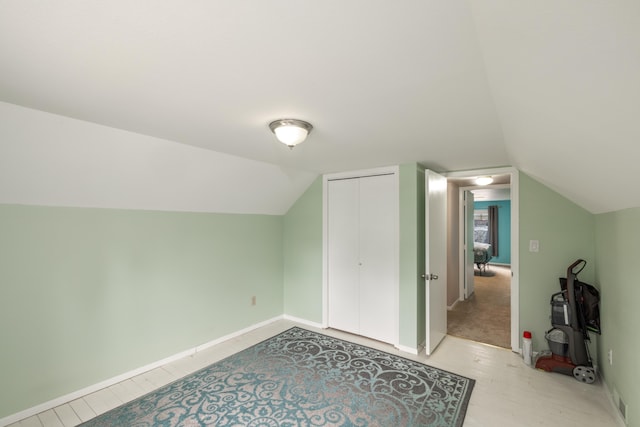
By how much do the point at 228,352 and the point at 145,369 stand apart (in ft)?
2.70

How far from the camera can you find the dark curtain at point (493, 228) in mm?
9562

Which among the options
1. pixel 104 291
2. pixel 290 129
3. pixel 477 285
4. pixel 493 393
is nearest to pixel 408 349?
pixel 493 393

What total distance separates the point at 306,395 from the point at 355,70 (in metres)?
2.52

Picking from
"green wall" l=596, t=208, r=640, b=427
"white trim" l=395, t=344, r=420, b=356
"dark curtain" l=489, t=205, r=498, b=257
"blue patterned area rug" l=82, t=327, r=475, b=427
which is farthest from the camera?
"dark curtain" l=489, t=205, r=498, b=257

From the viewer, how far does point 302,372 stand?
284 cm

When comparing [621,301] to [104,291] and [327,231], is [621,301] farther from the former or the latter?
[104,291]

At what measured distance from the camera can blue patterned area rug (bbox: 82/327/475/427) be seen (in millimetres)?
2184

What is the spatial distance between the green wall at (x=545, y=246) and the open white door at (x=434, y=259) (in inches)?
32.1

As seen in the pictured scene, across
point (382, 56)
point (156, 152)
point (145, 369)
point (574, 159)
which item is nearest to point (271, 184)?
point (156, 152)

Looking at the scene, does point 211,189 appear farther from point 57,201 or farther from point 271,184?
point 57,201

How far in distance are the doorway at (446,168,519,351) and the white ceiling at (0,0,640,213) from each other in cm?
127

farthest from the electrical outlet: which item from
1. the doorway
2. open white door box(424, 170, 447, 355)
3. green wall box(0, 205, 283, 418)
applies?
green wall box(0, 205, 283, 418)

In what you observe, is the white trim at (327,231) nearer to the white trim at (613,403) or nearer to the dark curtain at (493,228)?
the white trim at (613,403)

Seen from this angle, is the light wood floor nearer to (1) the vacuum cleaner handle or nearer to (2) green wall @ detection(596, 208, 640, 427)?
(2) green wall @ detection(596, 208, 640, 427)
